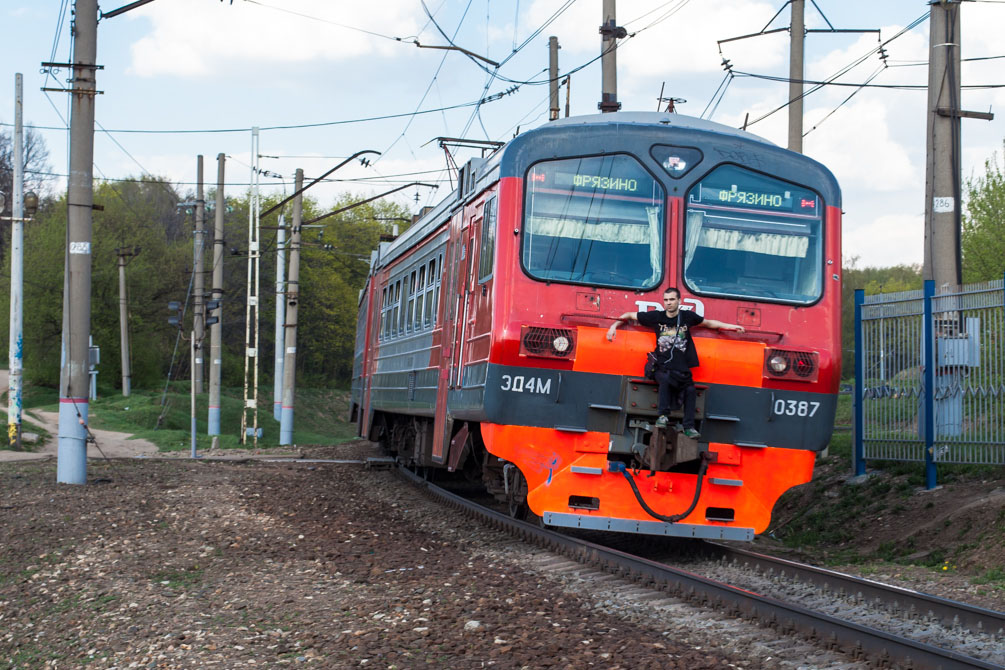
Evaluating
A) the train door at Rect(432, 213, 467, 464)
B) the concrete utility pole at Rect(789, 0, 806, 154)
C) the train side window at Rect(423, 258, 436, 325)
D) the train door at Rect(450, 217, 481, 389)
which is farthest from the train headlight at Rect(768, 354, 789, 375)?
the concrete utility pole at Rect(789, 0, 806, 154)

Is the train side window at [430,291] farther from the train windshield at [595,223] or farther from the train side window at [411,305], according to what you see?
the train windshield at [595,223]

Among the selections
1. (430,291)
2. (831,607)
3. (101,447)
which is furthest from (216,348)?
(831,607)

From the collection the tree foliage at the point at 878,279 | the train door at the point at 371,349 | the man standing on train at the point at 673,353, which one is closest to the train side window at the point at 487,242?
the man standing on train at the point at 673,353

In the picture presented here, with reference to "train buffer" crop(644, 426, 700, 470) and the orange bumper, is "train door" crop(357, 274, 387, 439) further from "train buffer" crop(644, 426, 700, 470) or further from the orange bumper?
"train buffer" crop(644, 426, 700, 470)

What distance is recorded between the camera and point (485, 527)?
1070 cm

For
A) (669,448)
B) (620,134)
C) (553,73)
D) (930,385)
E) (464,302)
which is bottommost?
(669,448)

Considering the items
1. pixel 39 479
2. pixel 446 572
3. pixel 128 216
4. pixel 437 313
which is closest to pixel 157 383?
pixel 128 216

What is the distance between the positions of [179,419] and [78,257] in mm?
26116

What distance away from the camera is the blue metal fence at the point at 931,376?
10.2m

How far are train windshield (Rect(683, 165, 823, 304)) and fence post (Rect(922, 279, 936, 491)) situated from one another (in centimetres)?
297

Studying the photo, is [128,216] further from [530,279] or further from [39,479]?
[530,279]

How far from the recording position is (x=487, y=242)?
8914 millimetres

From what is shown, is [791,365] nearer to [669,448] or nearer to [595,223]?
[669,448]

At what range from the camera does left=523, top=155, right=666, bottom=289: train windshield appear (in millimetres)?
8438
